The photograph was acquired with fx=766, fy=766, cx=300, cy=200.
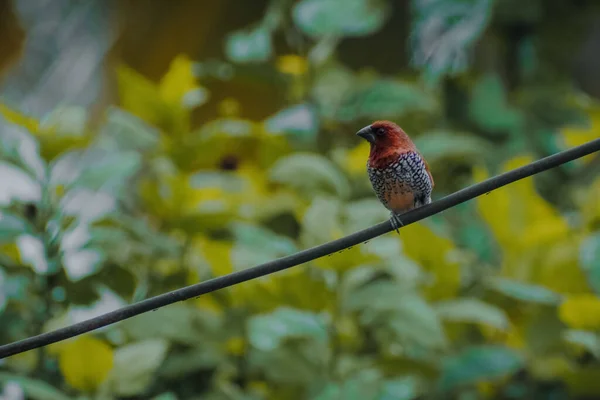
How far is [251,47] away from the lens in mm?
1057

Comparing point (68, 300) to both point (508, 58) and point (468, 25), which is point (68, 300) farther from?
point (508, 58)

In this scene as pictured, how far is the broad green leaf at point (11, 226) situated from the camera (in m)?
0.75

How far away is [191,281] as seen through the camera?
90 centimetres

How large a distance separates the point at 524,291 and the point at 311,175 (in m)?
0.28

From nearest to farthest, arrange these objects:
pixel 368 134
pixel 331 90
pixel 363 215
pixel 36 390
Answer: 1. pixel 368 134
2. pixel 36 390
3. pixel 363 215
4. pixel 331 90

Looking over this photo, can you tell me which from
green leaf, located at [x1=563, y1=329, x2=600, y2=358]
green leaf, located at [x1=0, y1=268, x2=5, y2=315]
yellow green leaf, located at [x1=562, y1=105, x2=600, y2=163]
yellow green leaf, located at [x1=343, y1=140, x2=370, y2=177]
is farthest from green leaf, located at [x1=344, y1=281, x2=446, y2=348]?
yellow green leaf, located at [x1=562, y1=105, x2=600, y2=163]

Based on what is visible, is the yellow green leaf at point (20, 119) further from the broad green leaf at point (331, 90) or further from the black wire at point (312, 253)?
the black wire at point (312, 253)

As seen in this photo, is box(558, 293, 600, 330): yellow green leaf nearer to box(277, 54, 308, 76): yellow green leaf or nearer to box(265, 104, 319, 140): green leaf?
box(265, 104, 319, 140): green leaf

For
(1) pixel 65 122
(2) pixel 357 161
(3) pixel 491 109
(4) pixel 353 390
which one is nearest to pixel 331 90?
(2) pixel 357 161

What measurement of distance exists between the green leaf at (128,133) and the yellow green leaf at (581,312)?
53 cm

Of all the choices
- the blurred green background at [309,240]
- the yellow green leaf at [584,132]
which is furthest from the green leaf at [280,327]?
the yellow green leaf at [584,132]

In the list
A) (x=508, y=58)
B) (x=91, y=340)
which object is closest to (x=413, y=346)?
(x=91, y=340)

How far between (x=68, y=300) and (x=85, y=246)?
0.19ft

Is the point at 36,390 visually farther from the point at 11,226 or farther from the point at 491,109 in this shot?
the point at 491,109
